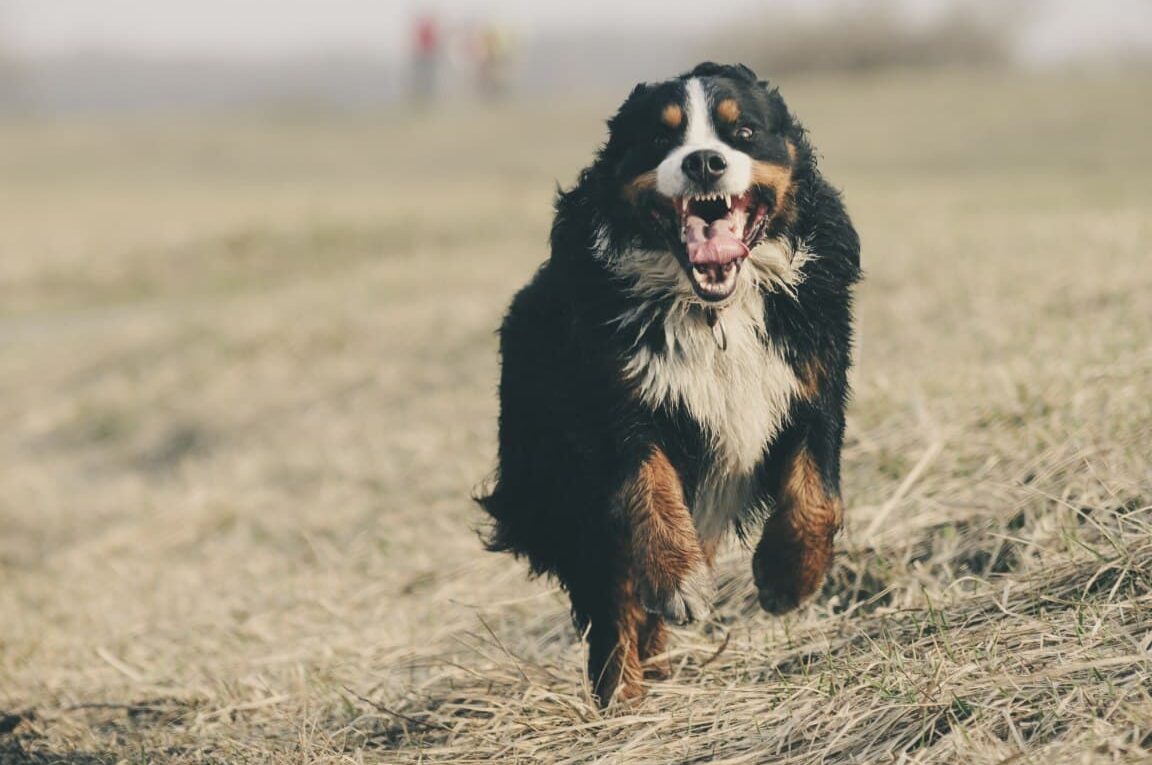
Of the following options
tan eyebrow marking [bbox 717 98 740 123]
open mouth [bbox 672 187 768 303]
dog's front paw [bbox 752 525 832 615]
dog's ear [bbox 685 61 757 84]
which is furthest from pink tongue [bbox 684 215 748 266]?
dog's front paw [bbox 752 525 832 615]

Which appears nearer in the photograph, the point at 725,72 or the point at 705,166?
the point at 705,166

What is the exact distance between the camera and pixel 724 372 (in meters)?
3.62

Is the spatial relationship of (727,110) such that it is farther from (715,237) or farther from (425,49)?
(425,49)

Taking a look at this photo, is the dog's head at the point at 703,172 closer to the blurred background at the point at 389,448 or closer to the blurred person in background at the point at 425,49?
the blurred background at the point at 389,448

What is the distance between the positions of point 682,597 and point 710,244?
876mm

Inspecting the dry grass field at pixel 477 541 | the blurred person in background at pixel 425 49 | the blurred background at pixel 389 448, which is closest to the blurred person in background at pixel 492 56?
the blurred person in background at pixel 425 49

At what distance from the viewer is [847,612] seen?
4.12m

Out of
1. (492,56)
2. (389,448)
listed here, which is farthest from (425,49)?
(389,448)

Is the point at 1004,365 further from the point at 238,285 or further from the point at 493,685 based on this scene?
the point at 238,285

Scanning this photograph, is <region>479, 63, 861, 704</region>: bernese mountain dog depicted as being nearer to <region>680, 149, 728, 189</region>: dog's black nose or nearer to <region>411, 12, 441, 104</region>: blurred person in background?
<region>680, 149, 728, 189</region>: dog's black nose

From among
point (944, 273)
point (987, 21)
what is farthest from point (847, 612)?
point (987, 21)

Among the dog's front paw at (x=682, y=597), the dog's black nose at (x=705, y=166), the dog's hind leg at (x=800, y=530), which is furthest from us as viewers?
the dog's hind leg at (x=800, y=530)

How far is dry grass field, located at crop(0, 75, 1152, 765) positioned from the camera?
3.45 meters

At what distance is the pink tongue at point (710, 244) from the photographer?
3.45 m
